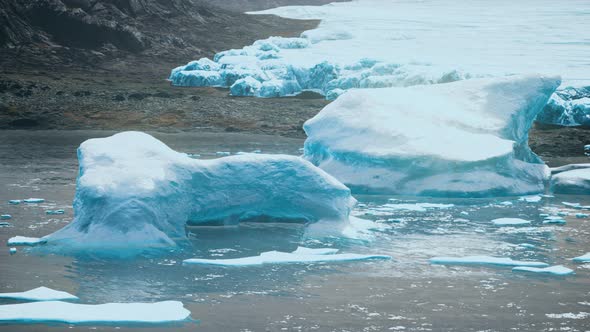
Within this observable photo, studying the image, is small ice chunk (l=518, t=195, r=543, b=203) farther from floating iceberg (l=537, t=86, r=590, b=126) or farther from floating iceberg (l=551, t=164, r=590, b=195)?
floating iceberg (l=537, t=86, r=590, b=126)

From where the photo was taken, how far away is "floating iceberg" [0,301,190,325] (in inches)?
231

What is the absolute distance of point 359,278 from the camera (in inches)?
285

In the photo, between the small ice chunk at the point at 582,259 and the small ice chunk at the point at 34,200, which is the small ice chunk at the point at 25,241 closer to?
the small ice chunk at the point at 34,200

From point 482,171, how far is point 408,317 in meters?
5.57

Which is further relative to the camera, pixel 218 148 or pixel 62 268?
pixel 218 148

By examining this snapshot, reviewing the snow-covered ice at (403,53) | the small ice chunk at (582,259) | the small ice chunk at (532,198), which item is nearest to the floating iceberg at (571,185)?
the small ice chunk at (532,198)

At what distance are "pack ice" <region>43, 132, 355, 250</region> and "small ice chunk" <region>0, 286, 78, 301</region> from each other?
4.77ft

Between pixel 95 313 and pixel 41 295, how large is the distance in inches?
25.7

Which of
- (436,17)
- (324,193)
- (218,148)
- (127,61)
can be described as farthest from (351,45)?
(324,193)

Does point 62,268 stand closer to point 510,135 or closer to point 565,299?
point 565,299

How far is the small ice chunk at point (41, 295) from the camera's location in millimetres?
6355

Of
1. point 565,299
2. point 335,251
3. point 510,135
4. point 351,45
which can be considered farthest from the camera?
point 351,45

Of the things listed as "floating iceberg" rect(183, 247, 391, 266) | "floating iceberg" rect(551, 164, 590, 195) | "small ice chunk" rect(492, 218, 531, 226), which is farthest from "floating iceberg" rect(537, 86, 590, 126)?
"floating iceberg" rect(183, 247, 391, 266)

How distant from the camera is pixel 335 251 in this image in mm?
8203
